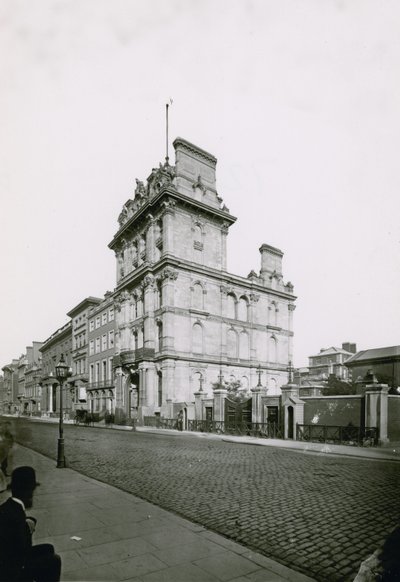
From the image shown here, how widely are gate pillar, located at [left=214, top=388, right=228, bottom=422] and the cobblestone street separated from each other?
13.4 meters

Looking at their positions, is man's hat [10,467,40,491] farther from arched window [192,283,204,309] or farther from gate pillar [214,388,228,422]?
arched window [192,283,204,309]

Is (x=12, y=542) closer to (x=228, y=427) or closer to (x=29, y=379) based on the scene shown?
(x=228, y=427)

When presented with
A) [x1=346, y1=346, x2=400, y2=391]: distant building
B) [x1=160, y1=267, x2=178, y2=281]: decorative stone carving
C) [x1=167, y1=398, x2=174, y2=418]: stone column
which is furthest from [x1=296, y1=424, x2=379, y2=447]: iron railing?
[x1=346, y1=346, x2=400, y2=391]: distant building

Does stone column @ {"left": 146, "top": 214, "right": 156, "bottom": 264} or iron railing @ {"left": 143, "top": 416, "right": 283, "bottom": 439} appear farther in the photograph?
stone column @ {"left": 146, "top": 214, "right": 156, "bottom": 264}

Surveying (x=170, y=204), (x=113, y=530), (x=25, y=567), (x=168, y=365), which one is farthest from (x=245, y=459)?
(x=170, y=204)

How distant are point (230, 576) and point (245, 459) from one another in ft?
31.5

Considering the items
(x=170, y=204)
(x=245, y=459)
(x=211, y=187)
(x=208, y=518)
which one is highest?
(x=211, y=187)

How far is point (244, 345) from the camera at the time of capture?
42438mm

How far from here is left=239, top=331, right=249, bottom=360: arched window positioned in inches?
1654

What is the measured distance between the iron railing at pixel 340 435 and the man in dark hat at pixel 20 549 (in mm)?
18379

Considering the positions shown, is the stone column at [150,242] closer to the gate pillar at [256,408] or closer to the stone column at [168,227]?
the stone column at [168,227]

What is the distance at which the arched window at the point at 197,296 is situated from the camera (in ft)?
123

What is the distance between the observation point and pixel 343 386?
128 feet

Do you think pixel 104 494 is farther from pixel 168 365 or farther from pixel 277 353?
pixel 277 353
